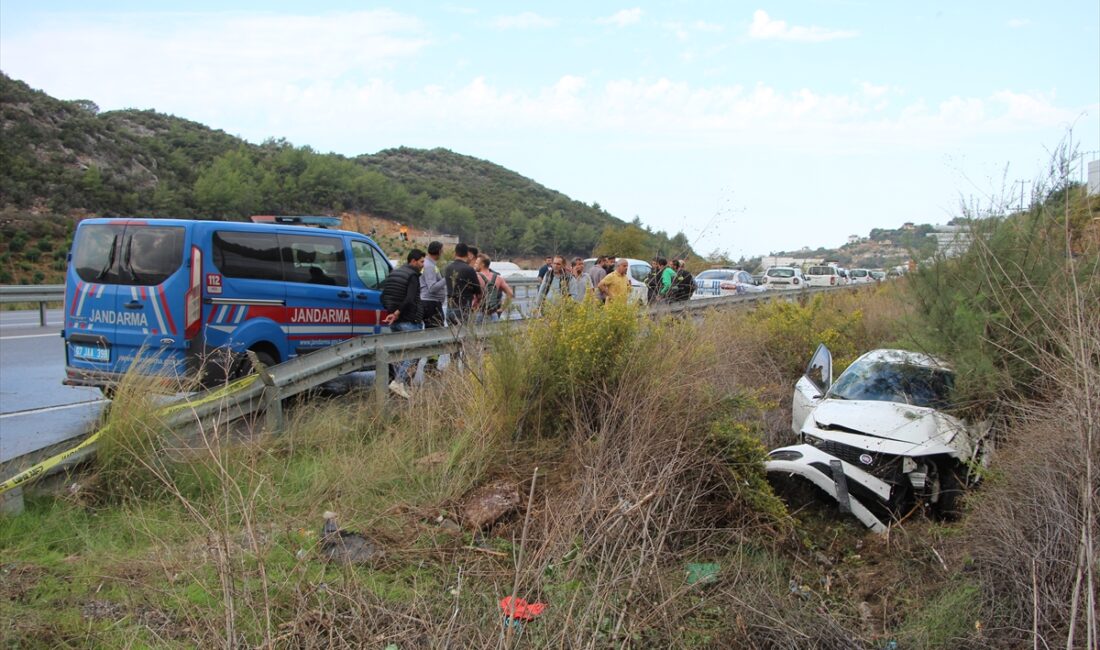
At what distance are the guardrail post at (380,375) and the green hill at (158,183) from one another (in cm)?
2134

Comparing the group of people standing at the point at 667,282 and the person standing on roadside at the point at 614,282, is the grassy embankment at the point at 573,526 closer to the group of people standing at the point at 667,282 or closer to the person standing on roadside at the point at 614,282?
the group of people standing at the point at 667,282

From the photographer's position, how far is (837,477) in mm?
6363

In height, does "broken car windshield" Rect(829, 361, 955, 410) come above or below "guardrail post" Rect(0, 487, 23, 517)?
above

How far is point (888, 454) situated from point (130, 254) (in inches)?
294

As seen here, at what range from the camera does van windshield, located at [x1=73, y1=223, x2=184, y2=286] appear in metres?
8.05

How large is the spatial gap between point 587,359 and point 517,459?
0.86 meters

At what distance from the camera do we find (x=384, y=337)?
726 cm

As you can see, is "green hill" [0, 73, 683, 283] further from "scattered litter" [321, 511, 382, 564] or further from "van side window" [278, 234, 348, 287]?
"scattered litter" [321, 511, 382, 564]

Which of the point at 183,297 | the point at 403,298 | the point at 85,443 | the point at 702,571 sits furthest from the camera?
the point at 403,298

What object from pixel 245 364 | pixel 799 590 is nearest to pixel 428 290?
pixel 245 364

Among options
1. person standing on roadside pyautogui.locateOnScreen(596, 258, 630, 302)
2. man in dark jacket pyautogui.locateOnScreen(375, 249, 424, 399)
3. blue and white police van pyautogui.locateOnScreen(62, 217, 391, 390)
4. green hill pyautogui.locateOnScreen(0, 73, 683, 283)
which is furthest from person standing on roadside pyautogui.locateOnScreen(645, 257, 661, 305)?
green hill pyautogui.locateOnScreen(0, 73, 683, 283)

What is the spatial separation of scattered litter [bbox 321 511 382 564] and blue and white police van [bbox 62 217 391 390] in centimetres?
357

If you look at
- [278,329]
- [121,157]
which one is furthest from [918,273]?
[121,157]

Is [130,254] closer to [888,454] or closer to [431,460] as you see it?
[431,460]
